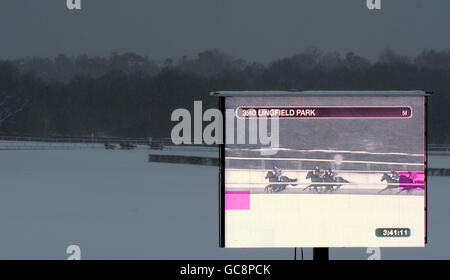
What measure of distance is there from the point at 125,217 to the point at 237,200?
8293 millimetres

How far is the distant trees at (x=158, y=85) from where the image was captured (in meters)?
99.1

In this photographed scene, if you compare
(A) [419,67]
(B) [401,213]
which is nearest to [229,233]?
(B) [401,213]

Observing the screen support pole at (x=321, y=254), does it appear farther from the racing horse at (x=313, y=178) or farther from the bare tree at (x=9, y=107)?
the bare tree at (x=9, y=107)

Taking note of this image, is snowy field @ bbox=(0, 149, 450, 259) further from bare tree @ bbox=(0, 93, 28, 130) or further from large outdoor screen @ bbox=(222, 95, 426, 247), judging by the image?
bare tree @ bbox=(0, 93, 28, 130)

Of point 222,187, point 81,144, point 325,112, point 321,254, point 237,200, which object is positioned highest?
point 325,112

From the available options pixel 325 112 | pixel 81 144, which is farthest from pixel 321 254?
pixel 81 144

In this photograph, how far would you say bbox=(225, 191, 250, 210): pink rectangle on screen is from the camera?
19.3 feet

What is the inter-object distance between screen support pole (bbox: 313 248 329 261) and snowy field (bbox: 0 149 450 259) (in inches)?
138

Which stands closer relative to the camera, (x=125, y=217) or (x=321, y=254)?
(x=321, y=254)

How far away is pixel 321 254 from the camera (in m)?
6.00

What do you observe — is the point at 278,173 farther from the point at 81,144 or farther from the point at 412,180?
the point at 81,144

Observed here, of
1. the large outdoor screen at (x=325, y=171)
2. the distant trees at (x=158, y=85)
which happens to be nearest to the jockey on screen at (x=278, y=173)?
the large outdoor screen at (x=325, y=171)

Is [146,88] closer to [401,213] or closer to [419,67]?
[419,67]

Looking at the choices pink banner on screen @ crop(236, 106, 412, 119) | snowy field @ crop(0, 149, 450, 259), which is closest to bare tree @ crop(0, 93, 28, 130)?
snowy field @ crop(0, 149, 450, 259)
